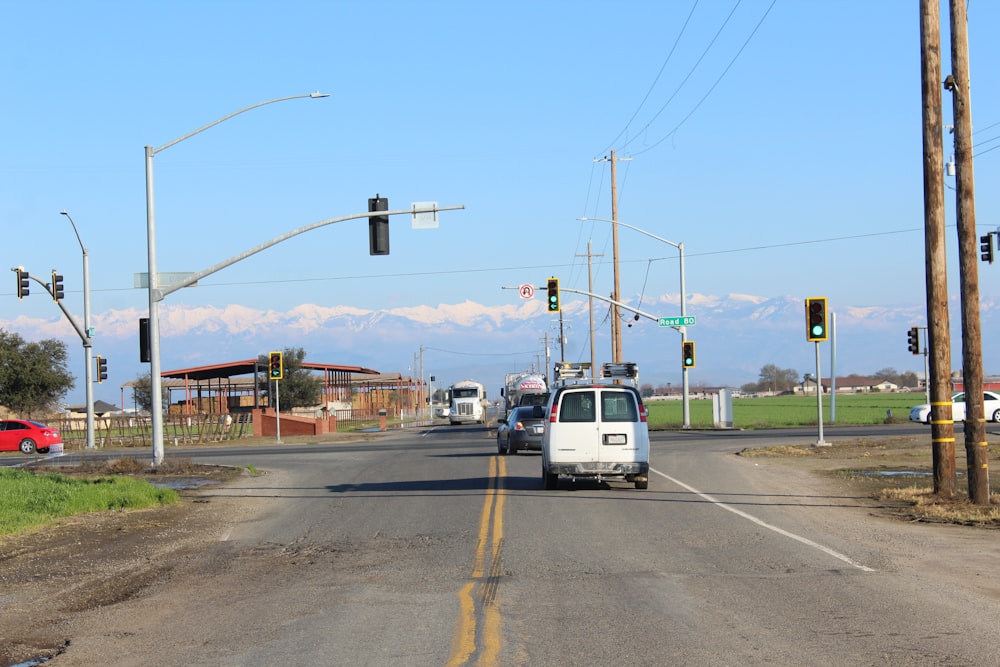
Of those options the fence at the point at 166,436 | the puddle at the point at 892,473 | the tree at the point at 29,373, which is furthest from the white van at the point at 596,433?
the tree at the point at 29,373

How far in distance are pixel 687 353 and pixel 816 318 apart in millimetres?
19416

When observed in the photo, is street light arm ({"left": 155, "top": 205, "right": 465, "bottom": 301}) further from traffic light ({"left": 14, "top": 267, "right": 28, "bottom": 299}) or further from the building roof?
the building roof

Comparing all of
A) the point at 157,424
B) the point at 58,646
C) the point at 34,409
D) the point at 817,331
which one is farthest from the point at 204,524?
the point at 34,409

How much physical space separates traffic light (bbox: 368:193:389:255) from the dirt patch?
1140 centimetres

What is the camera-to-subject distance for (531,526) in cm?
A: 1547

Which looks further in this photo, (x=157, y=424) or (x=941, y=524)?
(x=157, y=424)

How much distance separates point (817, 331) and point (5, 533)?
66.9 feet

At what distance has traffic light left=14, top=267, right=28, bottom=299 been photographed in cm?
3956

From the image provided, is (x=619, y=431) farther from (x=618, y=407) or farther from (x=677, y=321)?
(x=677, y=321)

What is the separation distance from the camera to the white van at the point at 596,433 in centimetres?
2005

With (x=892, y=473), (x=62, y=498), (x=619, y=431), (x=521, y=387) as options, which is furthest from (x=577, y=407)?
(x=521, y=387)

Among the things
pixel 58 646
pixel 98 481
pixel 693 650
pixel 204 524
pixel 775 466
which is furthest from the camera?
pixel 775 466

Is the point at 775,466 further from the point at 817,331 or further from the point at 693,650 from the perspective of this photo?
the point at 693,650

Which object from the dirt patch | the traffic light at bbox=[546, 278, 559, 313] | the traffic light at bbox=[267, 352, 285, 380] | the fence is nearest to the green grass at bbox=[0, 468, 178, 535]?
the dirt patch
